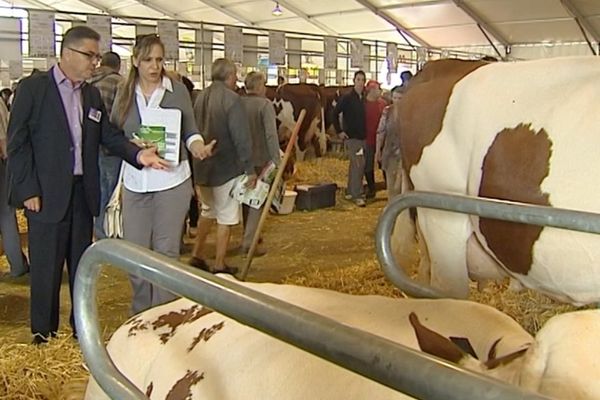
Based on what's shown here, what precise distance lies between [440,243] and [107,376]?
79.9 inches

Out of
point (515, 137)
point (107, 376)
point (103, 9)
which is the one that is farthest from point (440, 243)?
→ point (103, 9)

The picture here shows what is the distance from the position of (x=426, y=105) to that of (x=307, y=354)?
6.10ft

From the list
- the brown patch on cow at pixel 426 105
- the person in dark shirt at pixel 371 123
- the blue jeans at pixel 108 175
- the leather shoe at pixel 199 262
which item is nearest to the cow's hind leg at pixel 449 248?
the brown patch on cow at pixel 426 105

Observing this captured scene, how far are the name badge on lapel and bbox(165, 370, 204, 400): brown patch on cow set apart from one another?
2036 mm

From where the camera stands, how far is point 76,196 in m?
3.53

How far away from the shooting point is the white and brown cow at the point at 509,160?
2.64 m

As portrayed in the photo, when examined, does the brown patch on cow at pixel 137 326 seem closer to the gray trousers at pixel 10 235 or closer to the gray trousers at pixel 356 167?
the gray trousers at pixel 10 235

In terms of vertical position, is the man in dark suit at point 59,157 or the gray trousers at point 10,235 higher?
the man in dark suit at point 59,157

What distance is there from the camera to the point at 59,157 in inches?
136

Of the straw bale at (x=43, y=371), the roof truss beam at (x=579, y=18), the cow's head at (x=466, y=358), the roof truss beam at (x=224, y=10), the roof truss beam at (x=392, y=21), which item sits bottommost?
the straw bale at (x=43, y=371)

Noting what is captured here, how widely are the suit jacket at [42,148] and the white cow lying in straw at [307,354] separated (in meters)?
1.50

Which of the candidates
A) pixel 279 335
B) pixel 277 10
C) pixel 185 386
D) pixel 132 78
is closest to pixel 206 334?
pixel 185 386

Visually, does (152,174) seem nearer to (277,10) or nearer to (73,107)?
(73,107)

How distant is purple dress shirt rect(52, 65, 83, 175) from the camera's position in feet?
11.3
